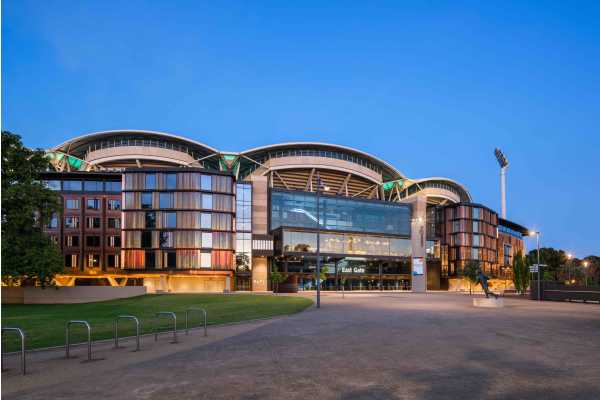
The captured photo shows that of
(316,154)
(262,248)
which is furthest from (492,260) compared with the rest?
(262,248)

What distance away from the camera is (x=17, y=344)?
50.7 ft

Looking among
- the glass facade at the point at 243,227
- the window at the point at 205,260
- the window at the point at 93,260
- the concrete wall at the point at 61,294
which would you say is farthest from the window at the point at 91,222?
the concrete wall at the point at 61,294

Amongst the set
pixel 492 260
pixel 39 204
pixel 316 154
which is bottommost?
pixel 492 260

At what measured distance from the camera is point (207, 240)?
70375 mm

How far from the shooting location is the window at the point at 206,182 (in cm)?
7100

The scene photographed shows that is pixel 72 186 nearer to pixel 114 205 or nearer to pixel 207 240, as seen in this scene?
pixel 114 205

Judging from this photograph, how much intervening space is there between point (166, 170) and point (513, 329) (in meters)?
59.6

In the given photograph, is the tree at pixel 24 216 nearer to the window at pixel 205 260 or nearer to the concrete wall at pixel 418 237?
the window at pixel 205 260

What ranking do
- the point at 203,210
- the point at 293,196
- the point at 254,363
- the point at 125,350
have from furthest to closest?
1. the point at 293,196
2. the point at 203,210
3. the point at 125,350
4. the point at 254,363

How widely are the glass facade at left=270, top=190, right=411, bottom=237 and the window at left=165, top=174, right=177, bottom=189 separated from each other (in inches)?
696

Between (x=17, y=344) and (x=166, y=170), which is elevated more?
(x=166, y=170)

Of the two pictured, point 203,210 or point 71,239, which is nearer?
point 203,210

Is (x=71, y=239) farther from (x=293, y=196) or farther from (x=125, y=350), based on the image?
(x=125, y=350)

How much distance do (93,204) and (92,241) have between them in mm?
6146
